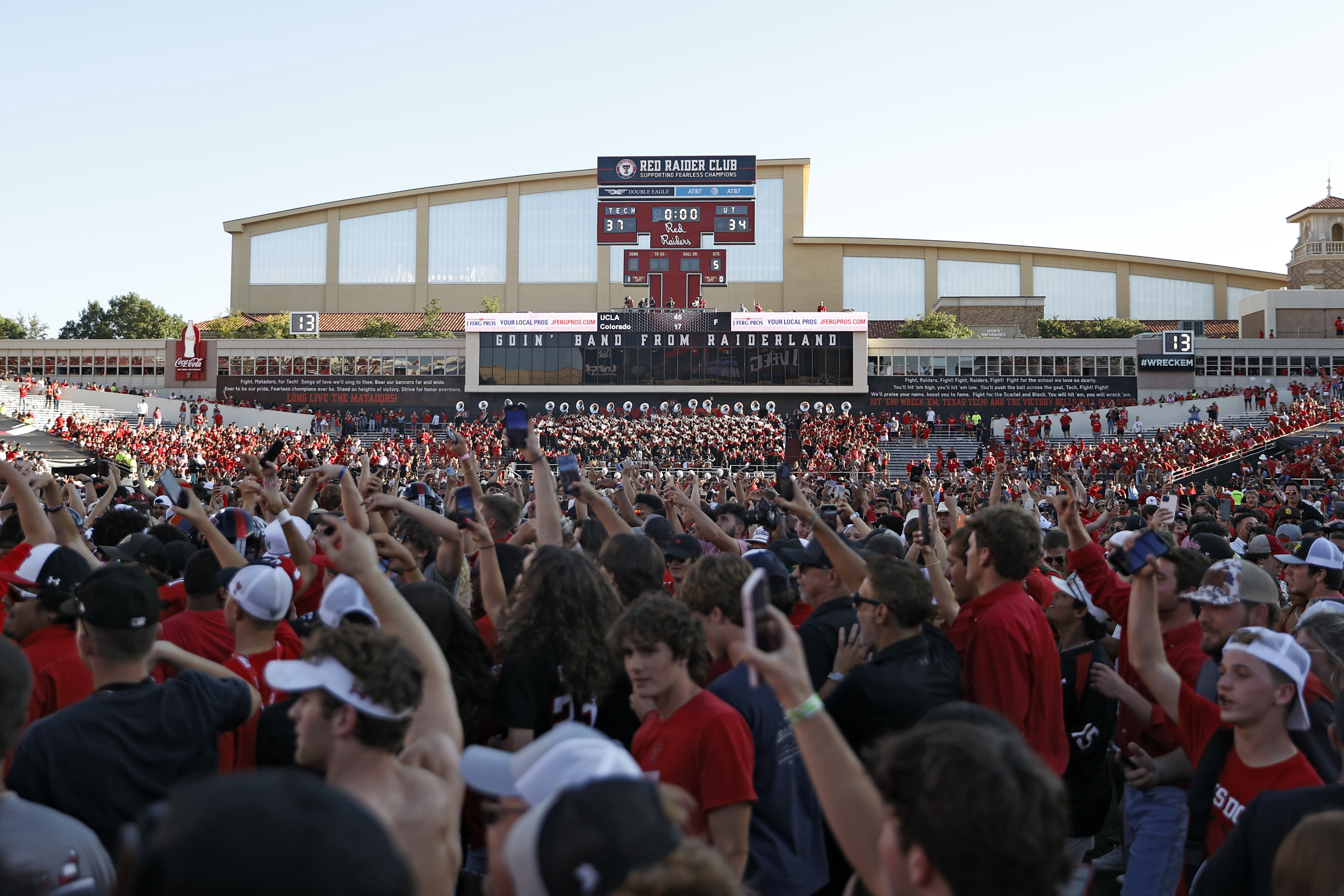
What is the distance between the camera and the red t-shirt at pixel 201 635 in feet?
14.5

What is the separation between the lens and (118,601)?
10.7 ft

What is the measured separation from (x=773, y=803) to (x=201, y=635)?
8.79ft

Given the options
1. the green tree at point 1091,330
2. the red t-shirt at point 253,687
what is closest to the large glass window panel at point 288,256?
the green tree at point 1091,330

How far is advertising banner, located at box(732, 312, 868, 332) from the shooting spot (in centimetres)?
5016

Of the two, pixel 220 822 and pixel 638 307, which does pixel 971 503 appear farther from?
pixel 638 307

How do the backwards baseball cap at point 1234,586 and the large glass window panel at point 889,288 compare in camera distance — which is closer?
the backwards baseball cap at point 1234,586

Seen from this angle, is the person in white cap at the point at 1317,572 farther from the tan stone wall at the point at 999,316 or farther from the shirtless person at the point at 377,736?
the tan stone wall at the point at 999,316

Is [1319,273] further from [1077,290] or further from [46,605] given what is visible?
[46,605]

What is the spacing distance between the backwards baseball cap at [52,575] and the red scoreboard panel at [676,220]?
45.9 m

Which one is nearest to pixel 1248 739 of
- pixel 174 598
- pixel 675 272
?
pixel 174 598

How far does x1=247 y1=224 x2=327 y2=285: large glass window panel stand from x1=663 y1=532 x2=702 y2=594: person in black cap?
70.6m

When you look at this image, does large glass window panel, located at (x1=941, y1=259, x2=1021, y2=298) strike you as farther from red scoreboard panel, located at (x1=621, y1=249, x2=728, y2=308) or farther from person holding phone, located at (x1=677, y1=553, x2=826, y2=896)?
person holding phone, located at (x1=677, y1=553, x2=826, y2=896)

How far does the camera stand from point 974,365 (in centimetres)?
5588

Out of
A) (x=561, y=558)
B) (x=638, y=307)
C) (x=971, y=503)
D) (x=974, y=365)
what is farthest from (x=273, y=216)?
(x=561, y=558)
